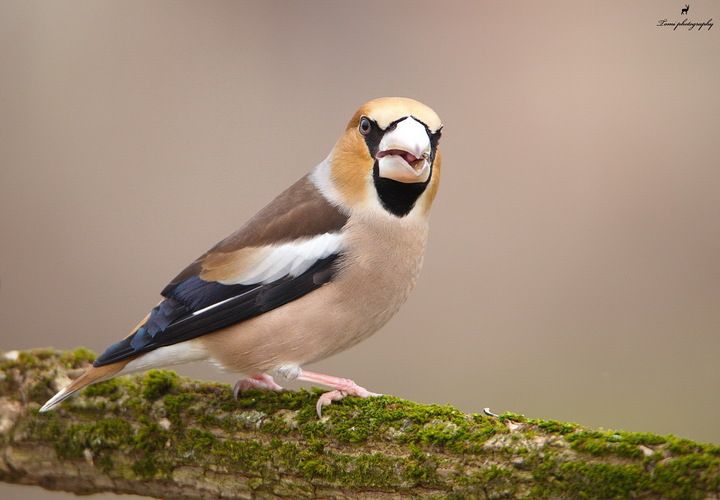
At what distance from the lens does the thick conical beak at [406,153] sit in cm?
257

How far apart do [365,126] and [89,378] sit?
135cm

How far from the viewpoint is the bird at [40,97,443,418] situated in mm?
2705

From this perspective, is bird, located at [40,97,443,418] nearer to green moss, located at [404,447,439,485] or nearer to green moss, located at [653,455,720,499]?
green moss, located at [404,447,439,485]

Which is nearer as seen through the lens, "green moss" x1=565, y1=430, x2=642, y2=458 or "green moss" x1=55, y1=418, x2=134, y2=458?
"green moss" x1=565, y1=430, x2=642, y2=458

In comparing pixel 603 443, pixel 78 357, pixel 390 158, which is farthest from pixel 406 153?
pixel 78 357

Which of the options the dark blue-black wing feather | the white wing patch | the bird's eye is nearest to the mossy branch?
the dark blue-black wing feather

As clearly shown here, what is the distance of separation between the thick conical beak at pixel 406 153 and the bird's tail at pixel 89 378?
118 centimetres

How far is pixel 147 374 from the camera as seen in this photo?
3045mm

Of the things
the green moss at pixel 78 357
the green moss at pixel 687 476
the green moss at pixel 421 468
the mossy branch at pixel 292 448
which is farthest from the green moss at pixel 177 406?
the green moss at pixel 687 476

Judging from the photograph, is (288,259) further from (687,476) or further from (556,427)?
(687,476)

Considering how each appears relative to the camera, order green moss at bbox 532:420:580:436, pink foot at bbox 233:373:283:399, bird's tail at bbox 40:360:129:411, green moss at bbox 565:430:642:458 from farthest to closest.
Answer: pink foot at bbox 233:373:283:399 → bird's tail at bbox 40:360:129:411 → green moss at bbox 532:420:580:436 → green moss at bbox 565:430:642:458

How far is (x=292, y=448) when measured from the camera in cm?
256

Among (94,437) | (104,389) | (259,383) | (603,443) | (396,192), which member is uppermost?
(396,192)

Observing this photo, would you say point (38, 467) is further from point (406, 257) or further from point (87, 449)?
point (406, 257)
